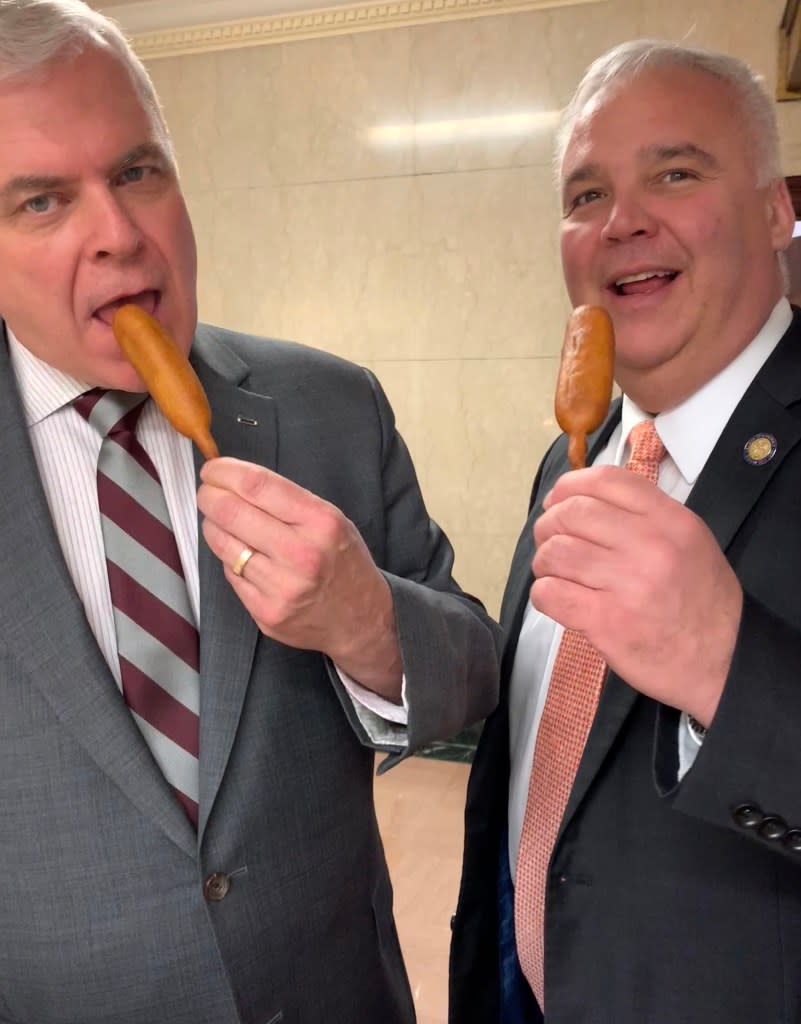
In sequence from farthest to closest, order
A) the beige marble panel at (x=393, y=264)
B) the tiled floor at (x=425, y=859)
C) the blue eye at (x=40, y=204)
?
the beige marble panel at (x=393, y=264)
the tiled floor at (x=425, y=859)
the blue eye at (x=40, y=204)

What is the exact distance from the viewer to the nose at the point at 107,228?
1.00 meters

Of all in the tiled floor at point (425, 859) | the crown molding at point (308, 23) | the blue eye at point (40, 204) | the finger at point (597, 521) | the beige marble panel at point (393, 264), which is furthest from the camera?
the beige marble panel at point (393, 264)

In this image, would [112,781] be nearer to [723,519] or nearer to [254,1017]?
[254,1017]

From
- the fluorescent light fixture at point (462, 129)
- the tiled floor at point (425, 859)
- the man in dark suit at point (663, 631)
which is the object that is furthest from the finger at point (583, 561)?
the fluorescent light fixture at point (462, 129)

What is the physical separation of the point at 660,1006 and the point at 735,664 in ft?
1.71

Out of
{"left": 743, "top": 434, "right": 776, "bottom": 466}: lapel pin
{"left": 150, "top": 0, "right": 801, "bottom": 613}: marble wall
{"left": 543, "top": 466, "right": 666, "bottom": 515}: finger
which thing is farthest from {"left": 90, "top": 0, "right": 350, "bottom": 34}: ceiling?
{"left": 543, "top": 466, "right": 666, "bottom": 515}: finger

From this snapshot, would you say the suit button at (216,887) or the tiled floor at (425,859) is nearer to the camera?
the suit button at (216,887)

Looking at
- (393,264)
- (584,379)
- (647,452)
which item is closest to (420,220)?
(393,264)

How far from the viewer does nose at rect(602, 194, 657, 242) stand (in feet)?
4.21

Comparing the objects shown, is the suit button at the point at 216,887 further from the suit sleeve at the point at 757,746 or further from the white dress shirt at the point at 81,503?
the suit sleeve at the point at 757,746

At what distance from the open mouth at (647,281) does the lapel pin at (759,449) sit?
11.3 inches

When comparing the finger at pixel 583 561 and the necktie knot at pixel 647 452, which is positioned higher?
the finger at pixel 583 561

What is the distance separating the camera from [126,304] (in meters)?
1.06

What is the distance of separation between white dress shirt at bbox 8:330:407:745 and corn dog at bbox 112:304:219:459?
0.17 meters
